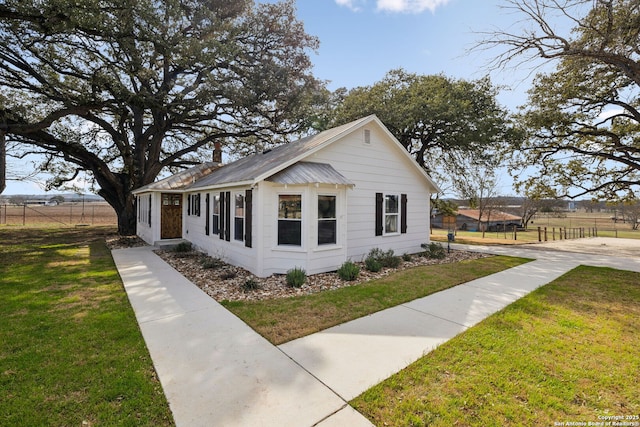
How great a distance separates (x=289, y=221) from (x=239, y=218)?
191 centimetres

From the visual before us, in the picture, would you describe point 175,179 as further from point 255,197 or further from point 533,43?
point 533,43

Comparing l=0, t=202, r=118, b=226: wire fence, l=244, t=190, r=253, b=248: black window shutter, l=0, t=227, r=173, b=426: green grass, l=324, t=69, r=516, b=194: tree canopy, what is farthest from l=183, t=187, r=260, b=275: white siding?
l=0, t=202, r=118, b=226: wire fence

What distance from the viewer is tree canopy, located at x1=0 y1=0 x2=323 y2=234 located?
399 inches

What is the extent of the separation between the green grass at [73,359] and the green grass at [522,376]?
2.30 meters

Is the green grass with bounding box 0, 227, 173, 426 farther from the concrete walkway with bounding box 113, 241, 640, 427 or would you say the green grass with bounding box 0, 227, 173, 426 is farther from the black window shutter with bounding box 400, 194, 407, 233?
the black window shutter with bounding box 400, 194, 407, 233

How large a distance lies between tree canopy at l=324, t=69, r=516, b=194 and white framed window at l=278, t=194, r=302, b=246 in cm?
1015

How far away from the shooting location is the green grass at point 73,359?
263cm

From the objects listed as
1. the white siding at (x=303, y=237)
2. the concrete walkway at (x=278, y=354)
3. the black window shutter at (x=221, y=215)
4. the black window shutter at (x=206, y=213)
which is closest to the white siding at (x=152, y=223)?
the black window shutter at (x=206, y=213)

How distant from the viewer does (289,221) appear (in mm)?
7738

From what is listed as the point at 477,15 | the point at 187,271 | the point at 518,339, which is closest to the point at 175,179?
the point at 187,271

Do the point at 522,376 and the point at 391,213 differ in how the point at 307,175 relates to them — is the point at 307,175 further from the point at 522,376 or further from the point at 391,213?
the point at 522,376

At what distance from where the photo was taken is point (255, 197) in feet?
24.8

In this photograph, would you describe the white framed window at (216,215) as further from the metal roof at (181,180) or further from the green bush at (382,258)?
the green bush at (382,258)

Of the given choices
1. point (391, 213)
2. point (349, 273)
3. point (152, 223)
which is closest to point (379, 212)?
point (391, 213)
